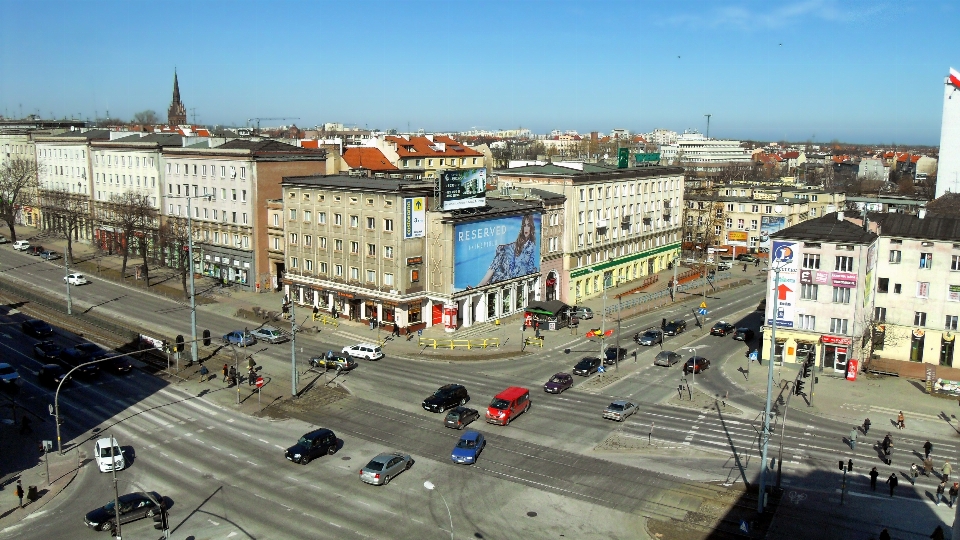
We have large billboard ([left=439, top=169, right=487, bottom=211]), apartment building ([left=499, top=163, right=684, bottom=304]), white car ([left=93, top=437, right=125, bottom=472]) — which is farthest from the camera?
apartment building ([left=499, top=163, right=684, bottom=304])

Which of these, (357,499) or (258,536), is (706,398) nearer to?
(357,499)

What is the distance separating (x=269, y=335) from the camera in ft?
223

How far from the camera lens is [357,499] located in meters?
38.4

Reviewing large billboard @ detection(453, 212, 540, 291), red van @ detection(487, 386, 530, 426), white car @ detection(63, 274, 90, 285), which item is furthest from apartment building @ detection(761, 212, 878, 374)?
white car @ detection(63, 274, 90, 285)

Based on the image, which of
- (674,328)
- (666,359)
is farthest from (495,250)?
(666,359)

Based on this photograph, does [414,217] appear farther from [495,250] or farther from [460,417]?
[460,417]

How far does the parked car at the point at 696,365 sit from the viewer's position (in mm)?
61259

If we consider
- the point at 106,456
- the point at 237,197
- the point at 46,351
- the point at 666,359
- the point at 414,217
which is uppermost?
the point at 237,197

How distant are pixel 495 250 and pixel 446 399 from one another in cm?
2662

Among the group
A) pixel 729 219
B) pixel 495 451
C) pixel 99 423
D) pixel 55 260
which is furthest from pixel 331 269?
pixel 729 219

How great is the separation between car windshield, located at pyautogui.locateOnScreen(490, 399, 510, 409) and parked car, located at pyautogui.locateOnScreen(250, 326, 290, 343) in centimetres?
2623

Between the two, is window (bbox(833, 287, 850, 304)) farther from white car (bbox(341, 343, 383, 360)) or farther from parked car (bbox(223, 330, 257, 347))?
parked car (bbox(223, 330, 257, 347))

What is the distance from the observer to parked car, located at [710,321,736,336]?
246ft

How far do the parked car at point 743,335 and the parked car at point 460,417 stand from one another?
34.7 metres
